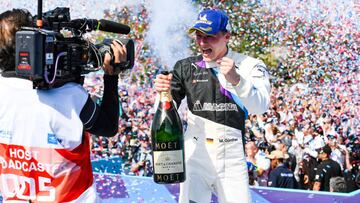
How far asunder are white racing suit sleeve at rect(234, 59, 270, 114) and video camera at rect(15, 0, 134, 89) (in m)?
0.93

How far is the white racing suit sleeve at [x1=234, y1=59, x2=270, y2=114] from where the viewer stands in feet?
11.2

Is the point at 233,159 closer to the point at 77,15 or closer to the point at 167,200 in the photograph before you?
the point at 167,200

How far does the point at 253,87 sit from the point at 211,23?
1.77 feet

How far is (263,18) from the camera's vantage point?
1375 centimetres

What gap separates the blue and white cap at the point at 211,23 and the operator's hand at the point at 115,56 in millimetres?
1266

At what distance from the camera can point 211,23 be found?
3775 mm

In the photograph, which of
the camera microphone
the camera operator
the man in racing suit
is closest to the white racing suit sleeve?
the man in racing suit

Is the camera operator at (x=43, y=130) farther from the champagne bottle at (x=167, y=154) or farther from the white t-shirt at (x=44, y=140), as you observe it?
the champagne bottle at (x=167, y=154)

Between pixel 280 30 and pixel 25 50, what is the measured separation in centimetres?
1167

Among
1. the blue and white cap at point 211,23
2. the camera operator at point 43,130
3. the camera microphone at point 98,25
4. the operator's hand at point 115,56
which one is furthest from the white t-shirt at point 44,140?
the blue and white cap at point 211,23

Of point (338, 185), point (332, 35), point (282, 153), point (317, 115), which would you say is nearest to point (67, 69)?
point (338, 185)

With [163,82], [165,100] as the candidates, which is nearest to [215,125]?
[165,100]

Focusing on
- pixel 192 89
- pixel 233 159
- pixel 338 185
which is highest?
pixel 192 89

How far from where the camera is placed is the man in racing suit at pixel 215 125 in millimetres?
3803
